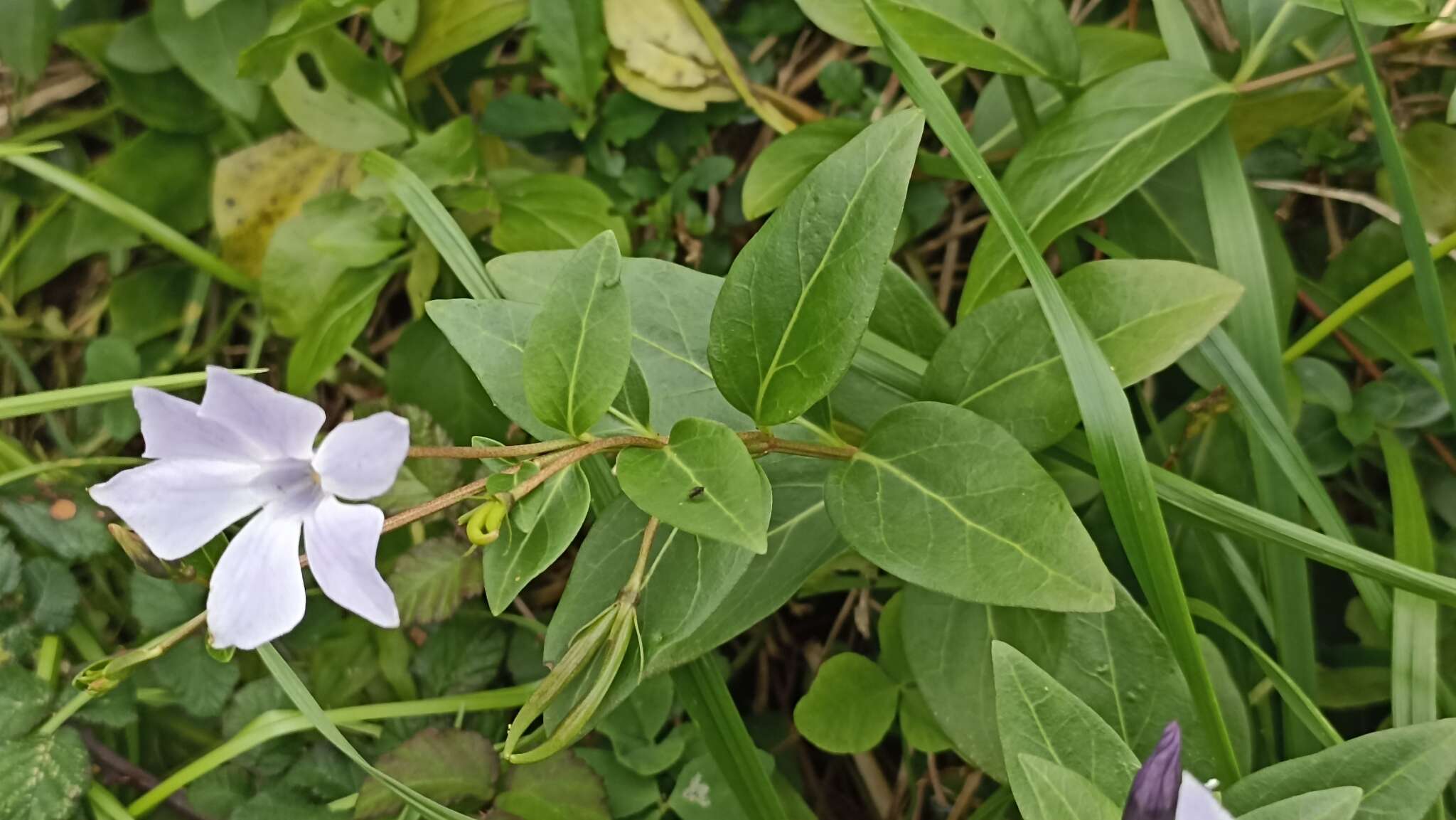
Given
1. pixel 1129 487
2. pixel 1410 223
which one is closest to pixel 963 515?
pixel 1129 487

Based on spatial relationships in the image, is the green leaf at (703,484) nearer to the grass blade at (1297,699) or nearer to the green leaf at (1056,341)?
the green leaf at (1056,341)

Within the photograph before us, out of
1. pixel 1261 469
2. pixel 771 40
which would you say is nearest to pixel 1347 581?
pixel 1261 469

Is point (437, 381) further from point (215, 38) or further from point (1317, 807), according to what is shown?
point (1317, 807)

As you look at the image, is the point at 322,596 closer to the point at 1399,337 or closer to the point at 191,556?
the point at 191,556

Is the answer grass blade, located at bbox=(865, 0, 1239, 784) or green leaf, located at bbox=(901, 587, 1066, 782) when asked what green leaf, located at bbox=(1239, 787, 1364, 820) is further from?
green leaf, located at bbox=(901, 587, 1066, 782)

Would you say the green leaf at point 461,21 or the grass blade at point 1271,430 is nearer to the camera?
the grass blade at point 1271,430

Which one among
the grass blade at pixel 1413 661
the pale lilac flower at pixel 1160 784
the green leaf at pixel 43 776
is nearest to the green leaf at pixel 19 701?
the green leaf at pixel 43 776
